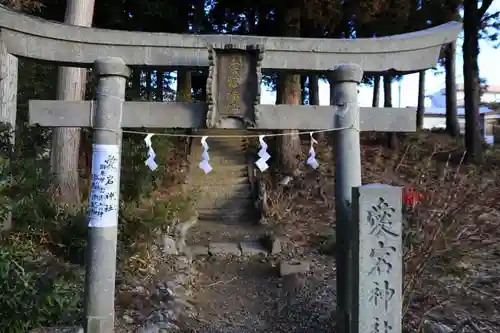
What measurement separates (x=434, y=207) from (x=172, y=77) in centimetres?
1722

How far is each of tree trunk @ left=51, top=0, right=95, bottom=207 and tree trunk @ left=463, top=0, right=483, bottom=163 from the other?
1028 centimetres

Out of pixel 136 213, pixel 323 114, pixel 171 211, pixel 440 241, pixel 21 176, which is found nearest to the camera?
pixel 440 241

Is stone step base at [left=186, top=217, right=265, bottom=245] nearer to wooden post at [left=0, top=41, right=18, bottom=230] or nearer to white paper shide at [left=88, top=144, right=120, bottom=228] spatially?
wooden post at [left=0, top=41, right=18, bottom=230]

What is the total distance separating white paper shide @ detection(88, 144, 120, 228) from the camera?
14.4 feet

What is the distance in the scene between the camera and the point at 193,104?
458 cm

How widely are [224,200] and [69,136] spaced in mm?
4592

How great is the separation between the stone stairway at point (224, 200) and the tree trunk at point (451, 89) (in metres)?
7.85

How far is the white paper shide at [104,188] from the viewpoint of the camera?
4375mm

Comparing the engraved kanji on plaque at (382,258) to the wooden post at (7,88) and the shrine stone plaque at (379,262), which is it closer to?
the shrine stone plaque at (379,262)

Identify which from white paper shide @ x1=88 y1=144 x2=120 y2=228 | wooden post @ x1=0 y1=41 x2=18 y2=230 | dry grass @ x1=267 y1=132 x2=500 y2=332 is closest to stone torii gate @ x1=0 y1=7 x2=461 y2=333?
white paper shide @ x1=88 y1=144 x2=120 y2=228

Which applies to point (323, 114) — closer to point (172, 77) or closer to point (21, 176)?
point (21, 176)

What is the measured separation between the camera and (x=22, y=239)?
241 inches

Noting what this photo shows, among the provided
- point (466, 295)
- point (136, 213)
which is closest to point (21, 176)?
point (136, 213)

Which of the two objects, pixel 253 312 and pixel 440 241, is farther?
pixel 253 312
